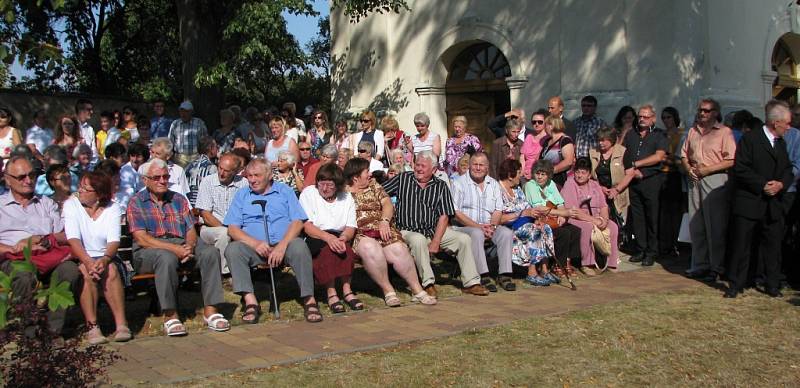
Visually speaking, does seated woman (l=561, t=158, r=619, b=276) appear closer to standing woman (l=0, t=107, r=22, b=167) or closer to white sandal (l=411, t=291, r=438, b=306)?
white sandal (l=411, t=291, r=438, b=306)

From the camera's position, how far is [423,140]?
11.4m

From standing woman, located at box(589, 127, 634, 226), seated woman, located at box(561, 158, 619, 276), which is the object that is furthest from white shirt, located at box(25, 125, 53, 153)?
standing woman, located at box(589, 127, 634, 226)

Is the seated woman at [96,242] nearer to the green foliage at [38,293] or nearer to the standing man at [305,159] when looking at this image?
the green foliage at [38,293]

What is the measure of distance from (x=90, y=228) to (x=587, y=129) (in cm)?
666

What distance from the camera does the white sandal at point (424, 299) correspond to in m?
7.80

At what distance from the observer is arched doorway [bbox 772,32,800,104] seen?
15898mm

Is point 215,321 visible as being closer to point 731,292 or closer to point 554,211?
point 554,211

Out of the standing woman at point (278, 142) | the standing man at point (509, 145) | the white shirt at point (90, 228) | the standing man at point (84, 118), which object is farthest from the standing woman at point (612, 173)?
the standing man at point (84, 118)

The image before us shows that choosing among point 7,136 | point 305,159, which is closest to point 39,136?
point 7,136

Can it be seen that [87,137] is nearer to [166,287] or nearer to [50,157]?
[50,157]

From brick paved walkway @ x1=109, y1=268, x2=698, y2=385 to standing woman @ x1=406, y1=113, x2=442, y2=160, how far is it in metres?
3.29

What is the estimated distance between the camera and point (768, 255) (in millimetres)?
8156

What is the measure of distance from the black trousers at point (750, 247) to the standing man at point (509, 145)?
3.26m

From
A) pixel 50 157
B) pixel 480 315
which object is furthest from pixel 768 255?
pixel 50 157
